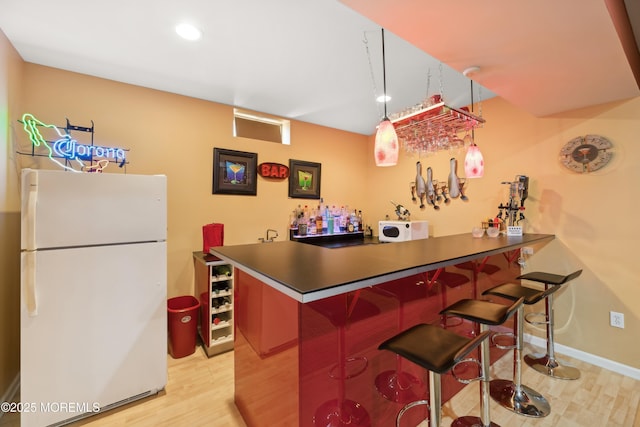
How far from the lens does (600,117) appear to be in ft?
7.47

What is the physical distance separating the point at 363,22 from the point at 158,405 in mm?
3028

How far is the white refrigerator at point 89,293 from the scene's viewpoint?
158cm

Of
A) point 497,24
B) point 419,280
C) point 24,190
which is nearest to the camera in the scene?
point 497,24

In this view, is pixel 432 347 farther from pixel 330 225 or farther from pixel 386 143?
pixel 330 225

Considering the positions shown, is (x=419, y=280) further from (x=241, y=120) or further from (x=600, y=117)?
(x=241, y=120)

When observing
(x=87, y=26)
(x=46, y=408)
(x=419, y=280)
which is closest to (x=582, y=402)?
(x=419, y=280)

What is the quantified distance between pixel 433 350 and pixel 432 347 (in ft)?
0.08

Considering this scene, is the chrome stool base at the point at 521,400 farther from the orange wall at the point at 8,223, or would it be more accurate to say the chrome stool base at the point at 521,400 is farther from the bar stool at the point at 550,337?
the orange wall at the point at 8,223

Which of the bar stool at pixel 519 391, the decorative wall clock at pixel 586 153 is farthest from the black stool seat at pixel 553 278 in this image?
the decorative wall clock at pixel 586 153

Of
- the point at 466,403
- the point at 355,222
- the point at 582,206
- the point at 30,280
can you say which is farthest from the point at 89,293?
the point at 582,206

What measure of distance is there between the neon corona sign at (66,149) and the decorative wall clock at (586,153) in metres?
4.08

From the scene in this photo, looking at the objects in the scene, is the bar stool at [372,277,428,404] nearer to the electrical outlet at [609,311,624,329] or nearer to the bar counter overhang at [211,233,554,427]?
the bar counter overhang at [211,233,554,427]

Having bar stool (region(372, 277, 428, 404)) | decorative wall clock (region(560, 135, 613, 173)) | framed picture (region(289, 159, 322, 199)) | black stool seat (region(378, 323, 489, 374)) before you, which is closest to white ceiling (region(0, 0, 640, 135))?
decorative wall clock (region(560, 135, 613, 173))

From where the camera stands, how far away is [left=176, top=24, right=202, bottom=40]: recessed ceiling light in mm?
1783
